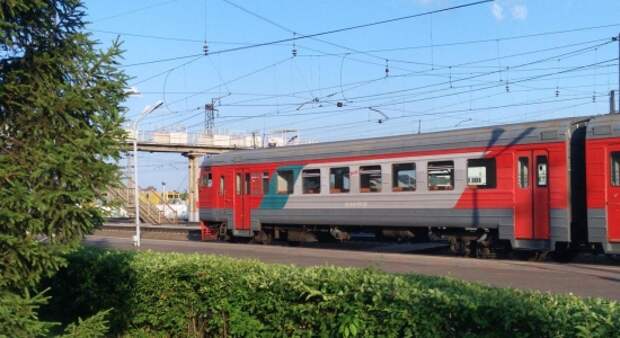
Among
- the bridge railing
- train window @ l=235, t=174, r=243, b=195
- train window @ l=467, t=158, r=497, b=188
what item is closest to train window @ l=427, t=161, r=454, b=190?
train window @ l=467, t=158, r=497, b=188

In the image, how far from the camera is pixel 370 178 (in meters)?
23.0

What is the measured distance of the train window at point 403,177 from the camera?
21750 millimetres

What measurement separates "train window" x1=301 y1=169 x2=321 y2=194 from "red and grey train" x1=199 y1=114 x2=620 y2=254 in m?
0.04

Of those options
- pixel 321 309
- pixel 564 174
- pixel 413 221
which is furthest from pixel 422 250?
pixel 321 309

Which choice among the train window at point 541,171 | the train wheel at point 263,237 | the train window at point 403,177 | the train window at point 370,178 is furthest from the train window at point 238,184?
the train window at point 541,171

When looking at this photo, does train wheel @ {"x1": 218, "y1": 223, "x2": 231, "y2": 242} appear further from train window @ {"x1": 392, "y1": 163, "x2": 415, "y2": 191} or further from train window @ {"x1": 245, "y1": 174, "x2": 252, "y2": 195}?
train window @ {"x1": 392, "y1": 163, "x2": 415, "y2": 191}

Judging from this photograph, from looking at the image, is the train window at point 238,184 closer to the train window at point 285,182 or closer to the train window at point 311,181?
the train window at point 285,182

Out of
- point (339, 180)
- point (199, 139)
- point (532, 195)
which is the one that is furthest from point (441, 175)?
point (199, 139)

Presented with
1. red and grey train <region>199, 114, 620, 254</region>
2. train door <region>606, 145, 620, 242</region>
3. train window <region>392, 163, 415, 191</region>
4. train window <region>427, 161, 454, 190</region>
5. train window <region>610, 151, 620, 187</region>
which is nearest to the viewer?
train door <region>606, 145, 620, 242</region>

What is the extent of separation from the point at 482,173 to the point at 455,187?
3.11 feet

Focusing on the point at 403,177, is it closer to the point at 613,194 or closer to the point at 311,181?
the point at 311,181

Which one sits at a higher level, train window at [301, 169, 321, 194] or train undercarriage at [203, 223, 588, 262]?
train window at [301, 169, 321, 194]

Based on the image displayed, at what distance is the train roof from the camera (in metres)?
18.7

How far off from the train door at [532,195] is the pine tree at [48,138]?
15008 mm
